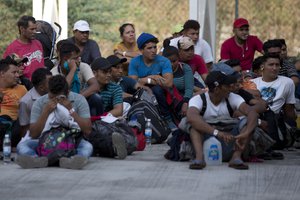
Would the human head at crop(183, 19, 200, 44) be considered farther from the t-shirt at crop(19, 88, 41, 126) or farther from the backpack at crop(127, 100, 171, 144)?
the t-shirt at crop(19, 88, 41, 126)

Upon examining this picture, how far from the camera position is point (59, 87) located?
38.9 feet

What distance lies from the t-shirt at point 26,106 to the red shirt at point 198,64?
343 cm

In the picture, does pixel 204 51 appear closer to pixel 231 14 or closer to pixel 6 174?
pixel 6 174

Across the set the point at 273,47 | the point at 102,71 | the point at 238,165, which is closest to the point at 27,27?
the point at 102,71

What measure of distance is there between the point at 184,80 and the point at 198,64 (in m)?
0.78

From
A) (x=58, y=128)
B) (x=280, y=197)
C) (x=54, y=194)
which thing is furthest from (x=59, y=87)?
(x=280, y=197)

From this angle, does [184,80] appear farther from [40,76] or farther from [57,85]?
[57,85]

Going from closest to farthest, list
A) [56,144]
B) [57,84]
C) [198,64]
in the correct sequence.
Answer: [56,144]
[57,84]
[198,64]

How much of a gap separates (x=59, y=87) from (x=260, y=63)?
131 inches

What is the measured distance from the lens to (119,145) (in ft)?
40.8


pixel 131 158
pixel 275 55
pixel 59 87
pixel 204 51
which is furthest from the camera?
pixel 204 51

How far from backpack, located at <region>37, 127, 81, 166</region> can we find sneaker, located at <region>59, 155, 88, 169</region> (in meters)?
0.10

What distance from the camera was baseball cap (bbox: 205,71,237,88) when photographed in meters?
11.9

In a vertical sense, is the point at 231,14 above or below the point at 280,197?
above
